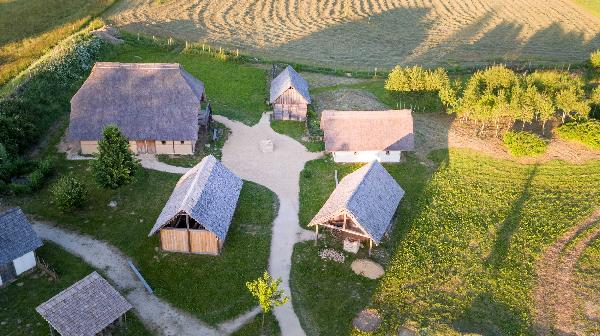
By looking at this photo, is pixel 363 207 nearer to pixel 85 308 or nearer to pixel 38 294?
pixel 85 308

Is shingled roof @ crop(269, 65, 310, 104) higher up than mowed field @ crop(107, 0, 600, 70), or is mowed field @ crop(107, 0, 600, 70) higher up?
mowed field @ crop(107, 0, 600, 70)

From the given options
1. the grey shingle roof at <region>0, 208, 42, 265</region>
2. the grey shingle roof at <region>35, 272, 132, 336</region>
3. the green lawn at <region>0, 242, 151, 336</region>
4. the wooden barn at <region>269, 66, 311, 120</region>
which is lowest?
the green lawn at <region>0, 242, 151, 336</region>

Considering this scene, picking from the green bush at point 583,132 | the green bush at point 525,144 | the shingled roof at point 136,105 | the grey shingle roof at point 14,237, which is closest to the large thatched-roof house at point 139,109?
the shingled roof at point 136,105

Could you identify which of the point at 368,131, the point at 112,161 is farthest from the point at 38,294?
the point at 368,131

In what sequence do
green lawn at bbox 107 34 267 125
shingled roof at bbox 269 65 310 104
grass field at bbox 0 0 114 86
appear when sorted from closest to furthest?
1. shingled roof at bbox 269 65 310 104
2. green lawn at bbox 107 34 267 125
3. grass field at bbox 0 0 114 86

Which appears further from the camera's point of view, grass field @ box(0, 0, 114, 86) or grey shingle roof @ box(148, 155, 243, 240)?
grass field @ box(0, 0, 114, 86)

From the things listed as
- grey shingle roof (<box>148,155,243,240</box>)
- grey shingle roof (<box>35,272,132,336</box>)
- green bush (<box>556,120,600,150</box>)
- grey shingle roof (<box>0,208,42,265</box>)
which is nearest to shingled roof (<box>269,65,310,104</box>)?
grey shingle roof (<box>148,155,243,240</box>)

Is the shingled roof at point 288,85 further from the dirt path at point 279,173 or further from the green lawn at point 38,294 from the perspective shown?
the green lawn at point 38,294

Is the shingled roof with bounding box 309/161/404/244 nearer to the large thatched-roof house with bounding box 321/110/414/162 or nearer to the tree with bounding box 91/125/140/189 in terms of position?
the large thatched-roof house with bounding box 321/110/414/162
